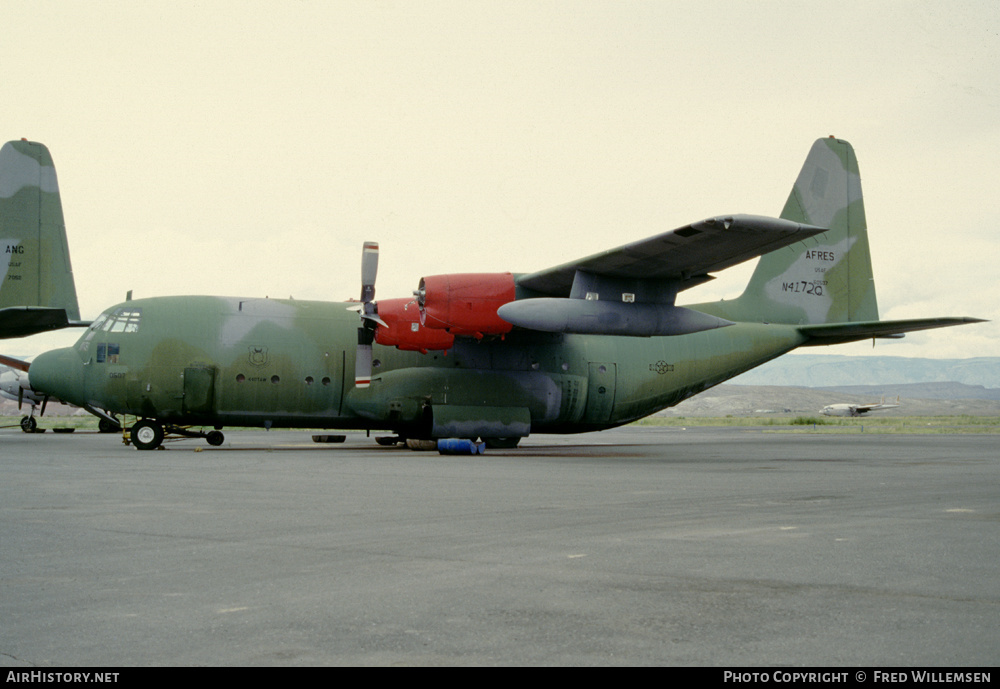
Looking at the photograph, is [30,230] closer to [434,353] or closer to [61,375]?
[61,375]

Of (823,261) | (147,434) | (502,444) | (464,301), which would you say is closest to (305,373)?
(147,434)

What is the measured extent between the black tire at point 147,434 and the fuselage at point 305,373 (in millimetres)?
254

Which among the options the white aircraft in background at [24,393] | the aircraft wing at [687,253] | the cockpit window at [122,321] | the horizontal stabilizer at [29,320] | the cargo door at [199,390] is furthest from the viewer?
the white aircraft in background at [24,393]

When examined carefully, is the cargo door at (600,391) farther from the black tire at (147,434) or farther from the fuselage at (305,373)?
the black tire at (147,434)

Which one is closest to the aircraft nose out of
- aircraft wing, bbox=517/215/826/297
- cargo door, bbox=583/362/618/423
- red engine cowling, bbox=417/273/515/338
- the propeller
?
the propeller

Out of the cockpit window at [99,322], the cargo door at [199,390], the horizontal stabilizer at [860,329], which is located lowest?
the cargo door at [199,390]

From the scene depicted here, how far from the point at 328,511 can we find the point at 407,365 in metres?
13.9

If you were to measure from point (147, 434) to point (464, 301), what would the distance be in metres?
9.41

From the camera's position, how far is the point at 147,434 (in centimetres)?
2227

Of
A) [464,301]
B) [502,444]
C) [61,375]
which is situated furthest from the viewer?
[502,444]

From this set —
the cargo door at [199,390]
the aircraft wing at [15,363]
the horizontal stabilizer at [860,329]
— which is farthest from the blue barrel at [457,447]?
the aircraft wing at [15,363]

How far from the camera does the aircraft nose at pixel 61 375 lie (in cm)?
2208

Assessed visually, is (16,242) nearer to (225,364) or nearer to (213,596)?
(225,364)
